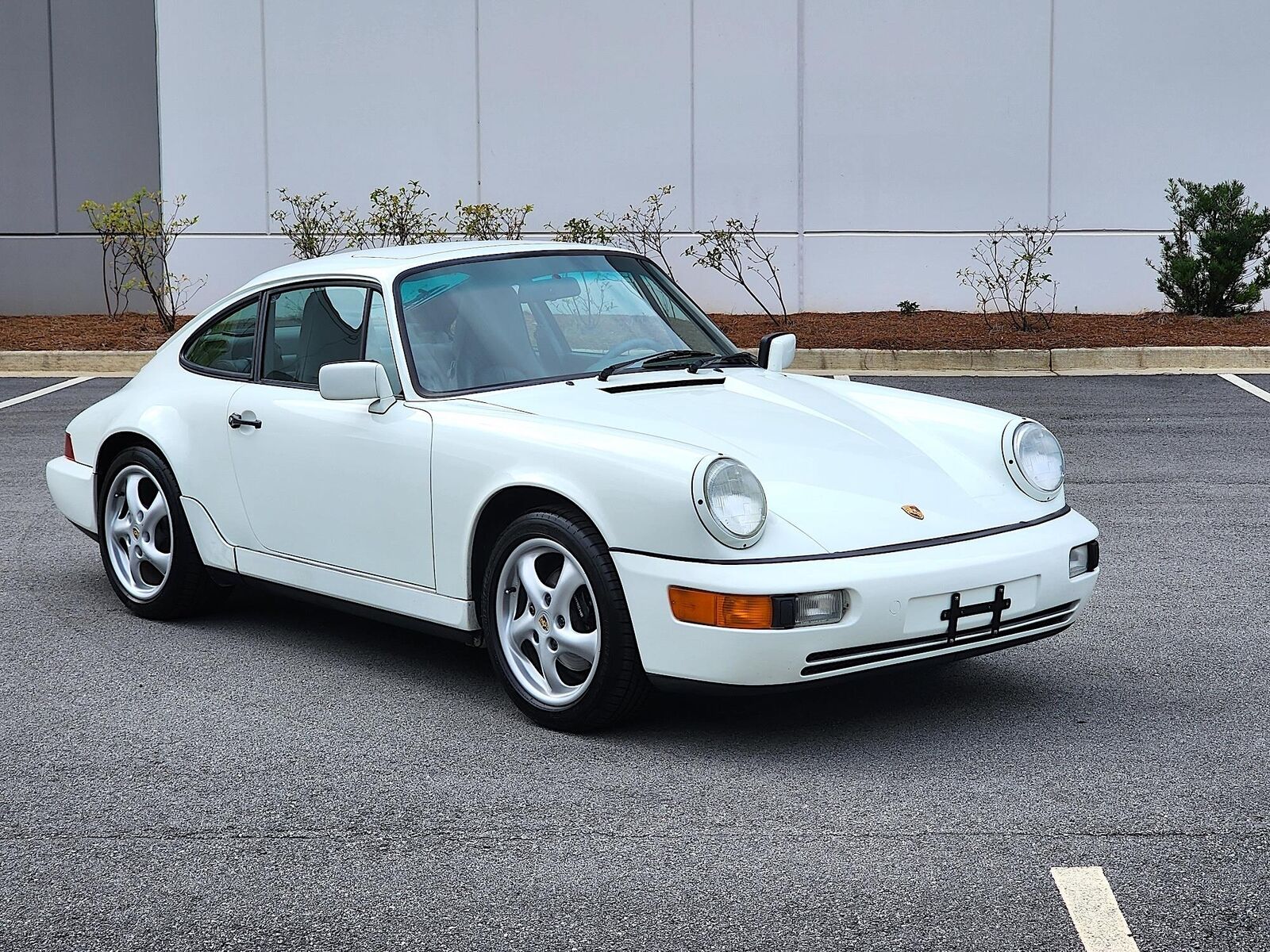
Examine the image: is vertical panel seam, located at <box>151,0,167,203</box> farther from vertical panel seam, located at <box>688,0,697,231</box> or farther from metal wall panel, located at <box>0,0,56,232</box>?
vertical panel seam, located at <box>688,0,697,231</box>

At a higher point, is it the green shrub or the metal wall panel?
the metal wall panel

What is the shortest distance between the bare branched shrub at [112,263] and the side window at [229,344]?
12825 mm

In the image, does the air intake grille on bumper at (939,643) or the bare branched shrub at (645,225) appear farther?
the bare branched shrub at (645,225)

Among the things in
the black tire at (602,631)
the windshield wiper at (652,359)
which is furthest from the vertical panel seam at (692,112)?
the black tire at (602,631)

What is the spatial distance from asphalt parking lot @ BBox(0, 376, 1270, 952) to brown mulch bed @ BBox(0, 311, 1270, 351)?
9.34 metres

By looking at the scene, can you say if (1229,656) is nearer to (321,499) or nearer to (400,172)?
(321,499)

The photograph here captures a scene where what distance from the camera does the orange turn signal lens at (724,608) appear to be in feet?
12.9

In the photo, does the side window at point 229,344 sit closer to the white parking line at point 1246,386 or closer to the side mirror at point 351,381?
the side mirror at point 351,381

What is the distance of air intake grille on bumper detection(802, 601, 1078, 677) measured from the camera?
4020 millimetres

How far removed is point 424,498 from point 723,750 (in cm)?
123

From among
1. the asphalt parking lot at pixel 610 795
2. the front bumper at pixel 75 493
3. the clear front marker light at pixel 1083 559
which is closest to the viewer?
the asphalt parking lot at pixel 610 795

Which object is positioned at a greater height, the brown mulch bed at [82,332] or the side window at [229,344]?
the side window at [229,344]

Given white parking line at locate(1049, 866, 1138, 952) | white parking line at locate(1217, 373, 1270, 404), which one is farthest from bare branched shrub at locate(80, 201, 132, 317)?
white parking line at locate(1049, 866, 1138, 952)

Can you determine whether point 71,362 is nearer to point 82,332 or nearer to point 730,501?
point 82,332
